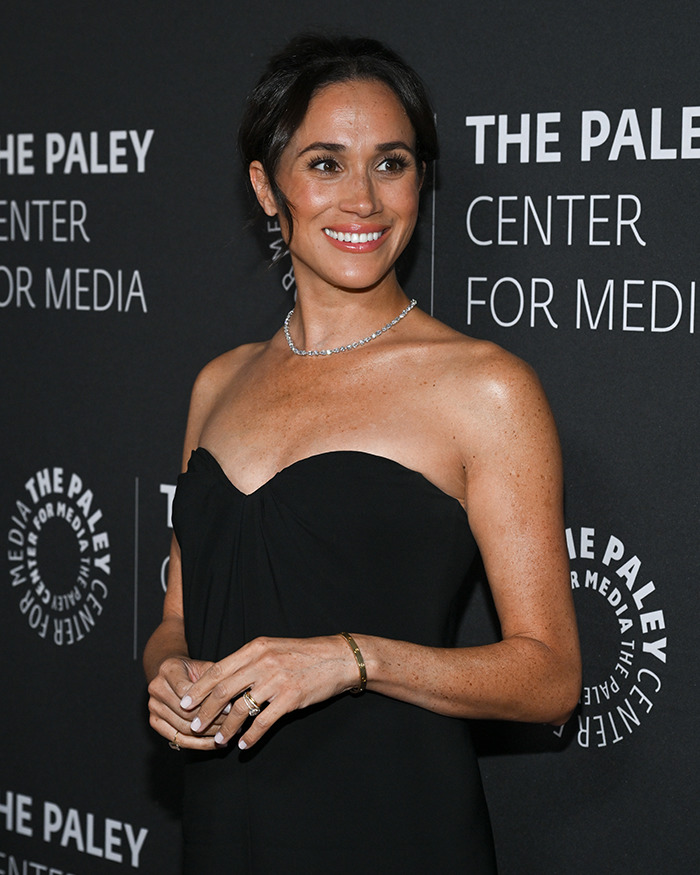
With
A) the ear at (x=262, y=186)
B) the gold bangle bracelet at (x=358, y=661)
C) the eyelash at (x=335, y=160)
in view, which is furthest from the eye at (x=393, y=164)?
the gold bangle bracelet at (x=358, y=661)

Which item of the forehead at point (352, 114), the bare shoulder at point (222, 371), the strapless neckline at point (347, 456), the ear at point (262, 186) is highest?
the forehead at point (352, 114)

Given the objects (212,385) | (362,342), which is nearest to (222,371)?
(212,385)

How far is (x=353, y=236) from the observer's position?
1.61 m

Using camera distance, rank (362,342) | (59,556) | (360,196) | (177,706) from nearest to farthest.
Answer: (177,706)
(360,196)
(362,342)
(59,556)

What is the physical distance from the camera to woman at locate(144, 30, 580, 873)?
57.9 inches

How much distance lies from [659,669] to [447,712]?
57 centimetres

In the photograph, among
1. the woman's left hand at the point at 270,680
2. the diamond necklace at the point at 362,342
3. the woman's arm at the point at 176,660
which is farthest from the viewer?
the diamond necklace at the point at 362,342

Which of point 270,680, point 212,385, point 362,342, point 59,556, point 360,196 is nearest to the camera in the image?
point 270,680

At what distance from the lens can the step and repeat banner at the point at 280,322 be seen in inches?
73.8

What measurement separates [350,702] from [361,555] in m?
0.20

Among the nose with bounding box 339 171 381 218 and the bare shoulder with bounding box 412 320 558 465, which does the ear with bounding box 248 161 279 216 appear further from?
the bare shoulder with bounding box 412 320 558 465

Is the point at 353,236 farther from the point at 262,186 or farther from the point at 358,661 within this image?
the point at 358,661

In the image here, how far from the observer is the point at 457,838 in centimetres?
155

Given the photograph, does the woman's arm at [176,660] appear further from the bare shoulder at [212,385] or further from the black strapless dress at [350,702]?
the black strapless dress at [350,702]
